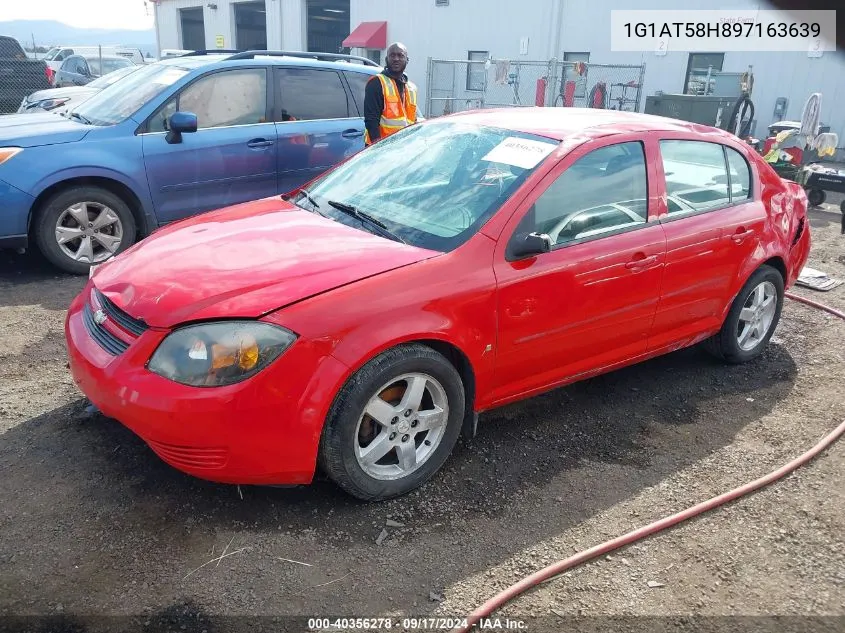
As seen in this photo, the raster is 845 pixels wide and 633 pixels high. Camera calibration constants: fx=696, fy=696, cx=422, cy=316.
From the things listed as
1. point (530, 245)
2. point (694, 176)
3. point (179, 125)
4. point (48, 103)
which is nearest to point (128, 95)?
point (179, 125)

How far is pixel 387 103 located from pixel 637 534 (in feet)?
15.4

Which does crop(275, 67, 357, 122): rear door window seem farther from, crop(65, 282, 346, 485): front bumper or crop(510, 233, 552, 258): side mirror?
crop(65, 282, 346, 485): front bumper

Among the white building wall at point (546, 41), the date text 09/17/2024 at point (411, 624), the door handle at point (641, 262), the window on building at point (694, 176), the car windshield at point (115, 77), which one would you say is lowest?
the date text 09/17/2024 at point (411, 624)

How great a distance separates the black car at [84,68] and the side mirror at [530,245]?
59.1ft

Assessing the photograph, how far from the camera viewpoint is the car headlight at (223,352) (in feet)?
8.34

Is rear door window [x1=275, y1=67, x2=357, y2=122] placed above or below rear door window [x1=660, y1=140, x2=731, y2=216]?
above

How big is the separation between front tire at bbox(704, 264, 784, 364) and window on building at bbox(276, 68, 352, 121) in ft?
13.6

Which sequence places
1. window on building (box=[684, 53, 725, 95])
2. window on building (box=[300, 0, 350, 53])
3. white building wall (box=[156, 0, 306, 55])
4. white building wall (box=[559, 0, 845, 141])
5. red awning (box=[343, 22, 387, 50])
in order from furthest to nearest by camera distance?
window on building (box=[300, 0, 350, 53]) → white building wall (box=[156, 0, 306, 55]) → red awning (box=[343, 22, 387, 50]) → window on building (box=[684, 53, 725, 95]) → white building wall (box=[559, 0, 845, 141])

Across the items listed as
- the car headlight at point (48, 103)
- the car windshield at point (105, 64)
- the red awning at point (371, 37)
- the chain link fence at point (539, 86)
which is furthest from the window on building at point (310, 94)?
the red awning at point (371, 37)

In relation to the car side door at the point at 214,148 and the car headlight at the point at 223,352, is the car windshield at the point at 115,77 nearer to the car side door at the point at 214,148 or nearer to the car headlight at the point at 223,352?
the car side door at the point at 214,148

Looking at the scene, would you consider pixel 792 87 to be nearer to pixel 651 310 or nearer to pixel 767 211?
pixel 767 211

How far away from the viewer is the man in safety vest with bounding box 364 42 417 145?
6.35m

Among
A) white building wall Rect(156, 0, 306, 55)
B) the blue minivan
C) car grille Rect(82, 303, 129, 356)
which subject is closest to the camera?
car grille Rect(82, 303, 129, 356)

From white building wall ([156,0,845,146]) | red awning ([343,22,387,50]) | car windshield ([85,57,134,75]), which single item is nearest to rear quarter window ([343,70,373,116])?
white building wall ([156,0,845,146])
